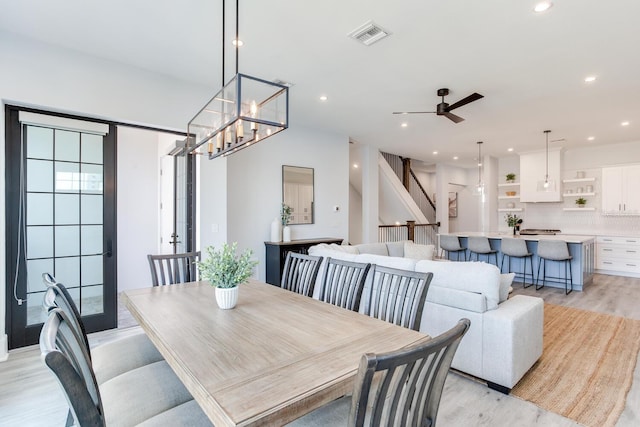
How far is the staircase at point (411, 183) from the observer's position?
8.96 metres

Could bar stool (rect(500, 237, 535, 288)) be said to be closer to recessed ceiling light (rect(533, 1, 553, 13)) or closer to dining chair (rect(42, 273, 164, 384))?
recessed ceiling light (rect(533, 1, 553, 13))

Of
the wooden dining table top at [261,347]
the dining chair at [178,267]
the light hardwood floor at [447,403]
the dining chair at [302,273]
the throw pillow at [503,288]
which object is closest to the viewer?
the wooden dining table top at [261,347]

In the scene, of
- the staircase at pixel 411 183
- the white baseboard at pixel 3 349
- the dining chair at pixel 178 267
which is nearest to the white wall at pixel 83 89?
the white baseboard at pixel 3 349

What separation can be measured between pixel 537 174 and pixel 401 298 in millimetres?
7827

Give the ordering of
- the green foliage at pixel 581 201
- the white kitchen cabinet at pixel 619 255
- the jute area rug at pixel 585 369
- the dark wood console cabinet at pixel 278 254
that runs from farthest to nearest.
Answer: the green foliage at pixel 581 201, the white kitchen cabinet at pixel 619 255, the dark wood console cabinet at pixel 278 254, the jute area rug at pixel 585 369

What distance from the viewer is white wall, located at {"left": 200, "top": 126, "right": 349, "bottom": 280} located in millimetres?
4266

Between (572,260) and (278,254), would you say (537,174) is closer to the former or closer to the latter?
(572,260)

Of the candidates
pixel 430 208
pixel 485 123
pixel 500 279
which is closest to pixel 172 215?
pixel 500 279

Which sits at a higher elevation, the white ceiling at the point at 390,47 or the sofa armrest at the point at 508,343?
the white ceiling at the point at 390,47

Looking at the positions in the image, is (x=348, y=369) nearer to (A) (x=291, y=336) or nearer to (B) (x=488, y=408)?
(A) (x=291, y=336)

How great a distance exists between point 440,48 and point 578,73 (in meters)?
1.79

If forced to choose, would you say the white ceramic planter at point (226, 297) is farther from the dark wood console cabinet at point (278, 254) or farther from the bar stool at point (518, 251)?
the bar stool at point (518, 251)

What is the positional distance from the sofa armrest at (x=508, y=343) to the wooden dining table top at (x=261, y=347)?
1283 mm

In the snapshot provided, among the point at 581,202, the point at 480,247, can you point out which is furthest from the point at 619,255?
the point at 480,247
